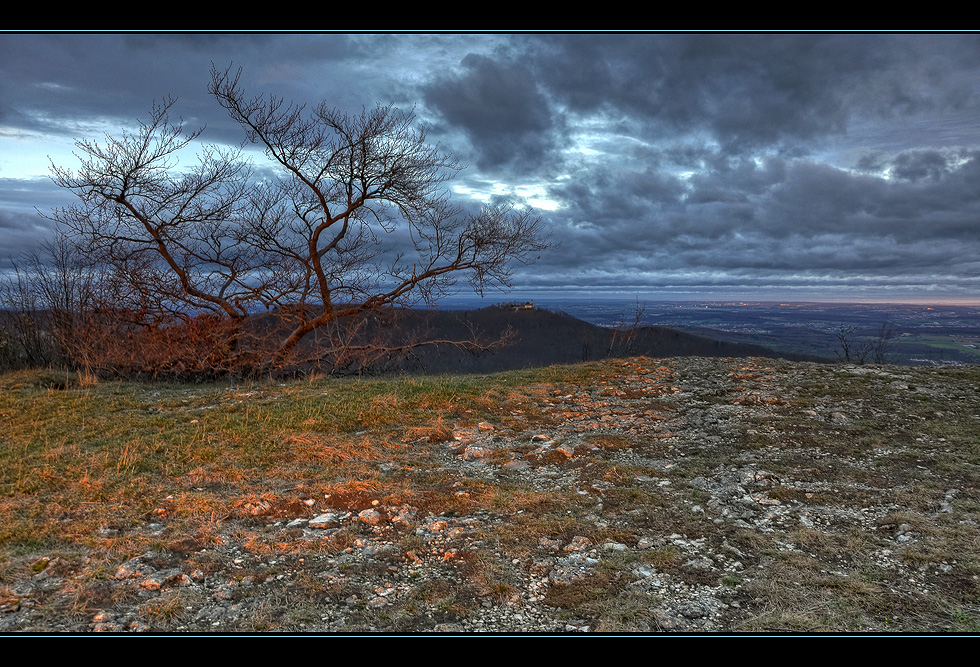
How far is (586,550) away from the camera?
3.99m

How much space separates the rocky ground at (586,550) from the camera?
3.15 m

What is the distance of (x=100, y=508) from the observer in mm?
4730

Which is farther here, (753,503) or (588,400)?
(588,400)

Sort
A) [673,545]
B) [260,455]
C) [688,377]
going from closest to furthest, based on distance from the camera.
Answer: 1. [673,545]
2. [260,455]
3. [688,377]

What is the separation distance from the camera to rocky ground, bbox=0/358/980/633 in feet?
10.3

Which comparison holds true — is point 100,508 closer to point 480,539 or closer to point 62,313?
point 480,539

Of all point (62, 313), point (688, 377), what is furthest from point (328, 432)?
point (62, 313)

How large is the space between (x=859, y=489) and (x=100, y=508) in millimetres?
6927

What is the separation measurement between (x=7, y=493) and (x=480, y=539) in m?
4.57

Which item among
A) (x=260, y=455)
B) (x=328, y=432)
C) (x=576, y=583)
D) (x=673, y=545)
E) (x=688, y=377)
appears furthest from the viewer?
(x=688, y=377)
